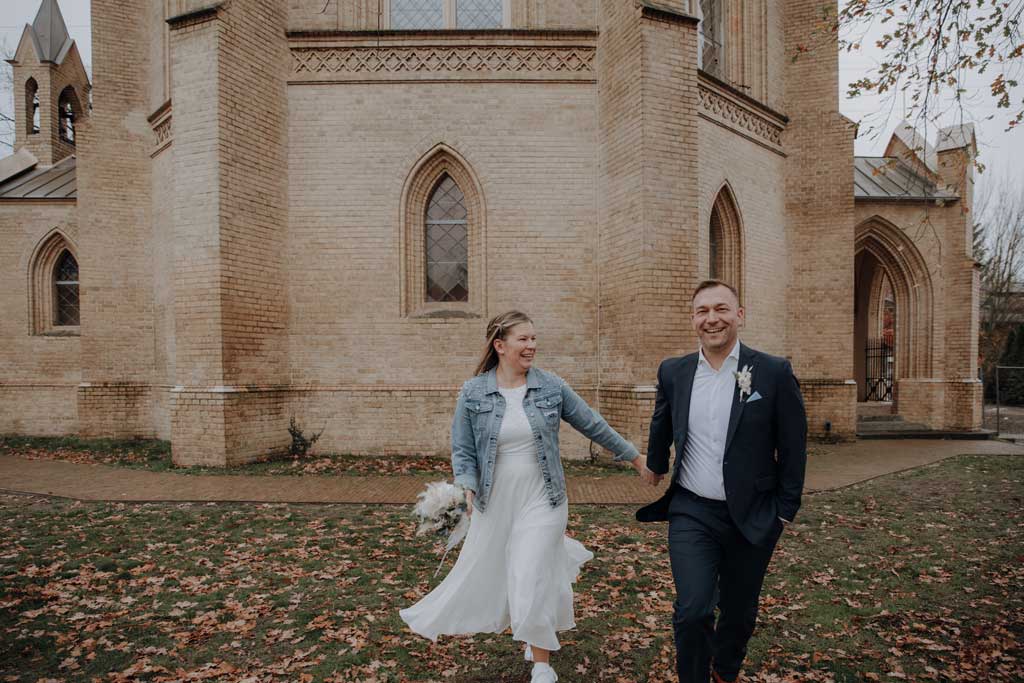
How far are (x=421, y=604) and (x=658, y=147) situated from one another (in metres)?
8.06

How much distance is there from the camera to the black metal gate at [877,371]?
18.6 meters

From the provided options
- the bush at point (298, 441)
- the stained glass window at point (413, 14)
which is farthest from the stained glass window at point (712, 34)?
the bush at point (298, 441)

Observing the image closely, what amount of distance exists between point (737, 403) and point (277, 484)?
7406 millimetres

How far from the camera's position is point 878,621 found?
13.4ft

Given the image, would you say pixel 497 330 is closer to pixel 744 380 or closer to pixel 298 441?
pixel 744 380

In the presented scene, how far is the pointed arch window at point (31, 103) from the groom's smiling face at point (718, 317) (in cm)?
2282

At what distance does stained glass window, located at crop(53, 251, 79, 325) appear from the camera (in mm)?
15062

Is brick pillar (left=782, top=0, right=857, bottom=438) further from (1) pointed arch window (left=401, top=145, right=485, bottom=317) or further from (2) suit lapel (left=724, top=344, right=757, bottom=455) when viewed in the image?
(2) suit lapel (left=724, top=344, right=757, bottom=455)

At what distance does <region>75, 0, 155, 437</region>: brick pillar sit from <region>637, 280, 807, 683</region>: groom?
13260 millimetres

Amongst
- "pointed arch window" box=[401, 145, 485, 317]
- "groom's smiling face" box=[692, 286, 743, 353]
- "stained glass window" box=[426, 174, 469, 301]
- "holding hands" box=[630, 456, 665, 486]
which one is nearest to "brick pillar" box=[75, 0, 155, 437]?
"pointed arch window" box=[401, 145, 485, 317]

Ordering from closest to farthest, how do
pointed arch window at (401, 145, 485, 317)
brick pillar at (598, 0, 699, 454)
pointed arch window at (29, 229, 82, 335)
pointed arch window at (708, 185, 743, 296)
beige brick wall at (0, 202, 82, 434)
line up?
brick pillar at (598, 0, 699, 454) < pointed arch window at (401, 145, 485, 317) < pointed arch window at (708, 185, 743, 296) < beige brick wall at (0, 202, 82, 434) < pointed arch window at (29, 229, 82, 335)

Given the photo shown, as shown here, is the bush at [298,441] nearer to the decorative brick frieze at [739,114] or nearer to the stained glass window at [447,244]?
the stained glass window at [447,244]

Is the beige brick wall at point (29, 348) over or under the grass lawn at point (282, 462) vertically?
over

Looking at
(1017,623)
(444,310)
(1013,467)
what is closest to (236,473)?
(444,310)
